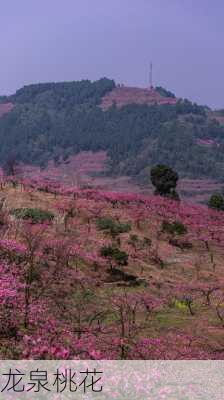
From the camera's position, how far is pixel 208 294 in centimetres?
1652

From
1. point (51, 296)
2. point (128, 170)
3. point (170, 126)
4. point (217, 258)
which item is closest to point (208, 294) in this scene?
point (51, 296)

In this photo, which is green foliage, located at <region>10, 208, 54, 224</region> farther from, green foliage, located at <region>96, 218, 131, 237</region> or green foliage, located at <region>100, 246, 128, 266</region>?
green foliage, located at <region>100, 246, 128, 266</region>

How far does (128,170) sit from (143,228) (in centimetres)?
9424

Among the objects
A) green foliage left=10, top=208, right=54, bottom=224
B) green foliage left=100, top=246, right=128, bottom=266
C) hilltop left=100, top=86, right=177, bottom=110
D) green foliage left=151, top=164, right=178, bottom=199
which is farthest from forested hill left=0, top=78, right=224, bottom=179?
green foliage left=100, top=246, right=128, bottom=266

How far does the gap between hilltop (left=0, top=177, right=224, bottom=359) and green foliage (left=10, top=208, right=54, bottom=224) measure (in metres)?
0.06

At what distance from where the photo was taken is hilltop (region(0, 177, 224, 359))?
31.7ft

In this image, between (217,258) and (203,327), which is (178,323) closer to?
(203,327)

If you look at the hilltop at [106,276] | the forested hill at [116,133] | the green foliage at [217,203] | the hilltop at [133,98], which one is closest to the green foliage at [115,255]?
the hilltop at [106,276]

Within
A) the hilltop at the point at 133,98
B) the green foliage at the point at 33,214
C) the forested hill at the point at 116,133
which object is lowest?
the green foliage at the point at 33,214

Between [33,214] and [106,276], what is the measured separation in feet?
20.0

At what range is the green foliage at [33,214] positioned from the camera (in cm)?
2172

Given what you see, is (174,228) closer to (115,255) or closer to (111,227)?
(111,227)

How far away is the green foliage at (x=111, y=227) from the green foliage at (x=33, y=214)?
2.11 meters

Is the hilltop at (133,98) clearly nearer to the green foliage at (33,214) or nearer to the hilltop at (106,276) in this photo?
the hilltop at (106,276)
